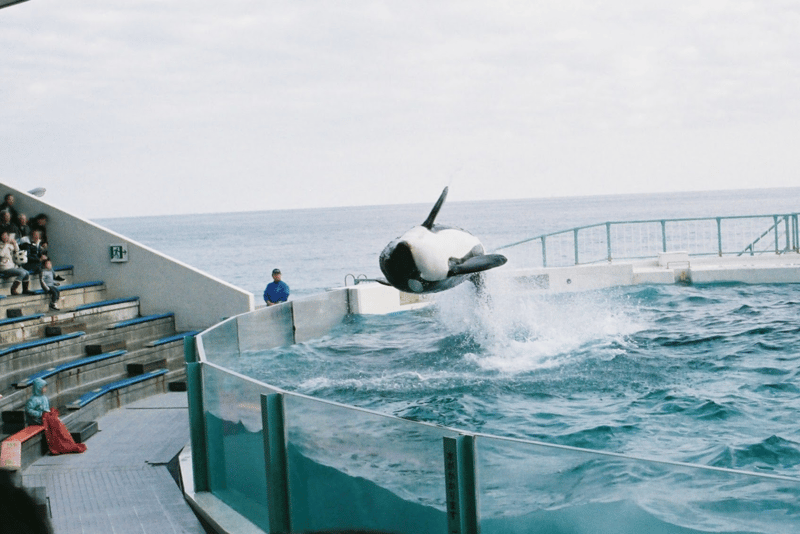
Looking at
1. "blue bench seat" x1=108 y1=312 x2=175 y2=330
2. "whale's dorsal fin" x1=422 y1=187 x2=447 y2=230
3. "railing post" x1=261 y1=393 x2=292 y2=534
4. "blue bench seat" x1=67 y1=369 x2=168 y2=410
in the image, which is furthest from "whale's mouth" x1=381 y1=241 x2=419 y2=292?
"blue bench seat" x1=108 y1=312 x2=175 y2=330

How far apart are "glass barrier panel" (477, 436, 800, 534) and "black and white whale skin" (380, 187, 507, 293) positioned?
363 cm

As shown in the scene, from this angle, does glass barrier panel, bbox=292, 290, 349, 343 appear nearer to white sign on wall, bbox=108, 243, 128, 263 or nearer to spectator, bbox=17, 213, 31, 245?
white sign on wall, bbox=108, 243, 128, 263

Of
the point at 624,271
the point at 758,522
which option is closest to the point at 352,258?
the point at 624,271

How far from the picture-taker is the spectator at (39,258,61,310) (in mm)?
11312

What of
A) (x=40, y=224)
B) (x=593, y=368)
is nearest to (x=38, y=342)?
(x=40, y=224)

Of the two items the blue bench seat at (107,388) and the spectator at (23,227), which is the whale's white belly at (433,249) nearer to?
the blue bench seat at (107,388)

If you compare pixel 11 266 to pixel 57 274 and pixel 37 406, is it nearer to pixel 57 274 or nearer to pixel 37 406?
pixel 57 274

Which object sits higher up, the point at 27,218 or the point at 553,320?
the point at 27,218

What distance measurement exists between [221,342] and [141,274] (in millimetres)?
6381

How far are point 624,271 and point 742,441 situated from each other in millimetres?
7033

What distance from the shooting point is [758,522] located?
266 centimetres

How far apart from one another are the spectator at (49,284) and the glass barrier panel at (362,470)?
26.4ft

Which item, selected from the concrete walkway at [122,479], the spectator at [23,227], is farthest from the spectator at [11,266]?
the concrete walkway at [122,479]

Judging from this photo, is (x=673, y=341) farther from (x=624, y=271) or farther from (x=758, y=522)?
(x=758, y=522)
